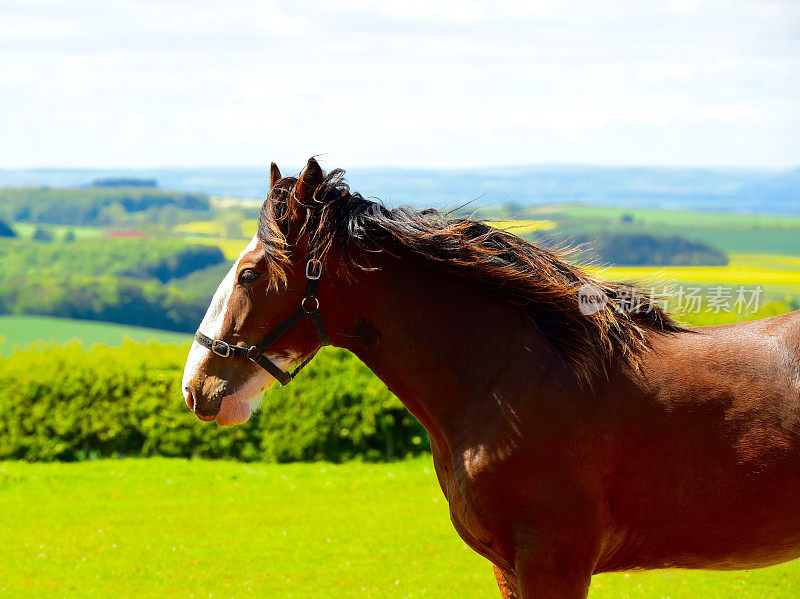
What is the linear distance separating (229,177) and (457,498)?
66505 mm

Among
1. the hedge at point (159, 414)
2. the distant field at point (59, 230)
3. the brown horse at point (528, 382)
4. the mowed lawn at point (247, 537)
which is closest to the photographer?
the brown horse at point (528, 382)

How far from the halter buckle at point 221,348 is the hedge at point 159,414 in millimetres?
7612

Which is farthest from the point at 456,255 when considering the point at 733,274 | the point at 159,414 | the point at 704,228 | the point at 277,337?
the point at 704,228

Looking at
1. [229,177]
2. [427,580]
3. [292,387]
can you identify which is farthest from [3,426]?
[229,177]

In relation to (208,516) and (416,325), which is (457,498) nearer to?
(416,325)

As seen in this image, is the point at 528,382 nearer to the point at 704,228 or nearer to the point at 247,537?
the point at 247,537

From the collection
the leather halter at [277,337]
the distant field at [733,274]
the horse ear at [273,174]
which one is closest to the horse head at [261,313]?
the leather halter at [277,337]

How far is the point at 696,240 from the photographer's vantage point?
31.1 meters

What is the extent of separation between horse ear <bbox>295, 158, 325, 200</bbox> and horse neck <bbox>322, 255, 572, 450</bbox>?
0.39 metres

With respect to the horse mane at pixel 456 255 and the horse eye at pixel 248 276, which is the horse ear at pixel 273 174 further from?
the horse eye at pixel 248 276

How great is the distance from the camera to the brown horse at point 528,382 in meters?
3.21

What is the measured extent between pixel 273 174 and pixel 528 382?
139 cm

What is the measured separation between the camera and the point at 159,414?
1114 centimetres

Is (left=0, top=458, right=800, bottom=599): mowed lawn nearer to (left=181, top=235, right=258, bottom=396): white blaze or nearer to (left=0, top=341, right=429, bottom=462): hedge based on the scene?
(left=0, top=341, right=429, bottom=462): hedge
